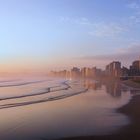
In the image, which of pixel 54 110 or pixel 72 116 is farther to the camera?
pixel 54 110

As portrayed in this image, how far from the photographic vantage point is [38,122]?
17594 mm

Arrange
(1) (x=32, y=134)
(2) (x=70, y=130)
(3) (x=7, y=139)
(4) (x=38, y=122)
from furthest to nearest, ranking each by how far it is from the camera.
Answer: (4) (x=38, y=122)
(2) (x=70, y=130)
(1) (x=32, y=134)
(3) (x=7, y=139)

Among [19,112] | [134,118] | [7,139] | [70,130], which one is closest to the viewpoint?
[7,139]

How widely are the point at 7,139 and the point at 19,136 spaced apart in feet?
2.40

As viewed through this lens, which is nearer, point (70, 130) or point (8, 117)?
point (70, 130)

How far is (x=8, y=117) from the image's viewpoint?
19484 mm

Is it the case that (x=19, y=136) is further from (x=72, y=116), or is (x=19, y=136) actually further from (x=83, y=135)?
(x=72, y=116)

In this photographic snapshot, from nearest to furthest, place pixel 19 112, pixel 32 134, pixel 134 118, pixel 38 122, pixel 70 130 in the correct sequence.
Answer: pixel 32 134 < pixel 70 130 < pixel 38 122 < pixel 134 118 < pixel 19 112

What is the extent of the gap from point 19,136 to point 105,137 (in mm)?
3910

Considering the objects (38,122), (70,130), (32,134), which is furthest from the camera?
(38,122)

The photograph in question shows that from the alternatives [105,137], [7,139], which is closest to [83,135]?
[105,137]

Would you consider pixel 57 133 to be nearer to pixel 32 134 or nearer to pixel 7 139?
pixel 32 134

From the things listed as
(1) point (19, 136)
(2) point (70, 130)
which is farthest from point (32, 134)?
(2) point (70, 130)

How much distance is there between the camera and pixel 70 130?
1520 cm
